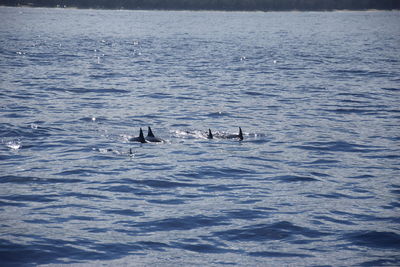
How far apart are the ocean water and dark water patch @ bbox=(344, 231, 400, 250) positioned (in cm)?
4

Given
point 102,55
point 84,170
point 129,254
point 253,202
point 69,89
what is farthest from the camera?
point 102,55

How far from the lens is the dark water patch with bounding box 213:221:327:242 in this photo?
1257 centimetres

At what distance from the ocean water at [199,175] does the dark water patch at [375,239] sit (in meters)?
0.04

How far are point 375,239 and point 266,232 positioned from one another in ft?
7.74

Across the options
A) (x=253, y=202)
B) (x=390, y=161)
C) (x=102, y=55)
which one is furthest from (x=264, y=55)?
(x=253, y=202)

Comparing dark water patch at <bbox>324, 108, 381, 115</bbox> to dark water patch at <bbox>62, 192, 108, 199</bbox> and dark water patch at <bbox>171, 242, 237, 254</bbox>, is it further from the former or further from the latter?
dark water patch at <bbox>171, 242, 237, 254</bbox>

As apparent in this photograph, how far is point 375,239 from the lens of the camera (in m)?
12.6

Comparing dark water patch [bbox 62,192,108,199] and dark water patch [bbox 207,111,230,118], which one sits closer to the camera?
dark water patch [bbox 62,192,108,199]

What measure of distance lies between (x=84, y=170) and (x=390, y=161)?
33.0 feet

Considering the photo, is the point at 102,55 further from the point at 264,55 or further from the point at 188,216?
the point at 188,216

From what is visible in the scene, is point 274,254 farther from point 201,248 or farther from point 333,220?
point 333,220

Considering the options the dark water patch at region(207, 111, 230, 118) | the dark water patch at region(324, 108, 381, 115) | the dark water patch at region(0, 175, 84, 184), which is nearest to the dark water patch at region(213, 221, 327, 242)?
the dark water patch at region(0, 175, 84, 184)

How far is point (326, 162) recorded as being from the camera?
63.2ft

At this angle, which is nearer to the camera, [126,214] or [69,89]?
[126,214]
